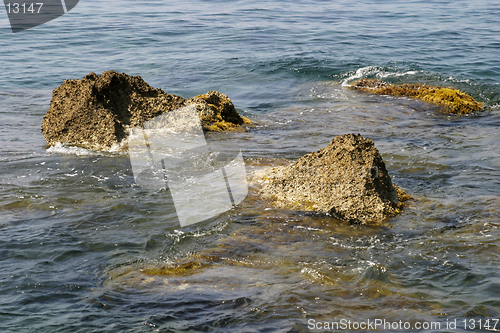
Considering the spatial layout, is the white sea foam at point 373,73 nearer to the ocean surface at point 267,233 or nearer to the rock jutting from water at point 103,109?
the ocean surface at point 267,233

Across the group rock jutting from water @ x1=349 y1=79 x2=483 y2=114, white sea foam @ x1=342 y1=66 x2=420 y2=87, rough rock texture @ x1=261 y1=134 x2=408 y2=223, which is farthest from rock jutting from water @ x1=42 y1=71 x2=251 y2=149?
white sea foam @ x1=342 y1=66 x2=420 y2=87

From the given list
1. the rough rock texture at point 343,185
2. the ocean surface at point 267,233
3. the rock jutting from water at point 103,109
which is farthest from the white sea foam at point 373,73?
the rough rock texture at point 343,185

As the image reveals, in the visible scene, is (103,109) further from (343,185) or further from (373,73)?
(373,73)

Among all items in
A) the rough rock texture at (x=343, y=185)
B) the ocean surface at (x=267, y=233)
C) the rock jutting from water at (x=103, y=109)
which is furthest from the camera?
the rock jutting from water at (x=103, y=109)

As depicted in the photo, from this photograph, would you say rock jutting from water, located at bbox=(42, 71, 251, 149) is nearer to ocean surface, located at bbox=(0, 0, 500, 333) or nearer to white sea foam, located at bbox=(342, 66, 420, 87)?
ocean surface, located at bbox=(0, 0, 500, 333)

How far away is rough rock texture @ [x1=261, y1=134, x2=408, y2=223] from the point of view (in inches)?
193

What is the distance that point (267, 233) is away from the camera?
4637mm

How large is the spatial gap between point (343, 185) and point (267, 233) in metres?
1.06

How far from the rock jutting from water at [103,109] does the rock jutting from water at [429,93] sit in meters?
5.15

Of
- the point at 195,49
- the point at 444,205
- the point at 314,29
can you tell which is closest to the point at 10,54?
the point at 195,49

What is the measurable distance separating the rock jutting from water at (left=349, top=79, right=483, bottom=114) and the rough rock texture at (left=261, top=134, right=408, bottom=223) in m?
5.56

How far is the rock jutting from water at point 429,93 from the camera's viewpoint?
9.94m

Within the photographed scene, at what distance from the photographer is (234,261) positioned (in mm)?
4168

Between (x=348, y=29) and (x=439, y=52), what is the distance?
5.13 m
